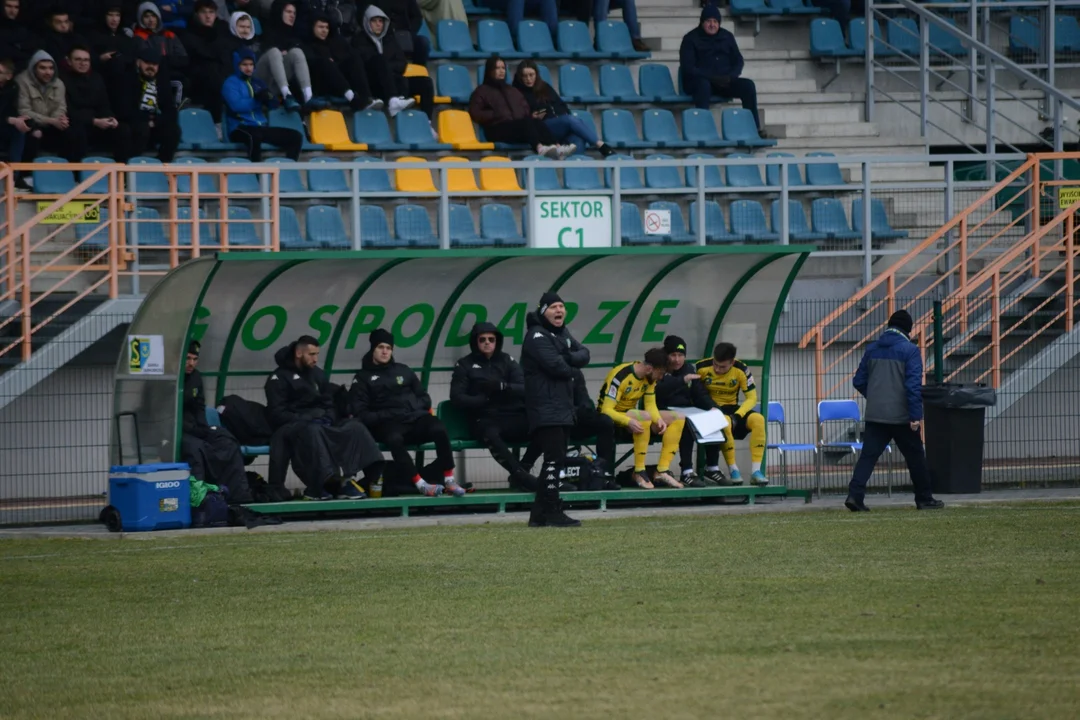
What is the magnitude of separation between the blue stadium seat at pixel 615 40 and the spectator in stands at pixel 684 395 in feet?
26.2

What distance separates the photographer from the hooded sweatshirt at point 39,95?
1833 cm

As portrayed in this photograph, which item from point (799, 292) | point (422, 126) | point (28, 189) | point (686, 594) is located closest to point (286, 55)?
point (422, 126)

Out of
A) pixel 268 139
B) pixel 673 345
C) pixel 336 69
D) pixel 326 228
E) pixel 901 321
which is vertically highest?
pixel 336 69

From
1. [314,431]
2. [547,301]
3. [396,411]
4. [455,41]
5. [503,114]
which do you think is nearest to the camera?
[547,301]

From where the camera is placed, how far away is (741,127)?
2255cm

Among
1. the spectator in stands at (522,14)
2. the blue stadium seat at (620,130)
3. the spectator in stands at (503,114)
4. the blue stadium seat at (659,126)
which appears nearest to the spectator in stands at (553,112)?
the spectator in stands at (503,114)

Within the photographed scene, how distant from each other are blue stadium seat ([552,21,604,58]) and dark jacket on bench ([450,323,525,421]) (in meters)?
8.29

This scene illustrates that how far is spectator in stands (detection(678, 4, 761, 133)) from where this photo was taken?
22.8m

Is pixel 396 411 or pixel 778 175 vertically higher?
pixel 778 175

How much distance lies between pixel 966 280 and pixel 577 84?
19.9ft

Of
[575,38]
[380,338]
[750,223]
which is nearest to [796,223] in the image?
[750,223]

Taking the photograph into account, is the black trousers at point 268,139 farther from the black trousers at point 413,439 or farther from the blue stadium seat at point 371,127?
the black trousers at point 413,439

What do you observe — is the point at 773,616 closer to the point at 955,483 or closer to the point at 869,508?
the point at 869,508

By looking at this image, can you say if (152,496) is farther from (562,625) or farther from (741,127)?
(741,127)
